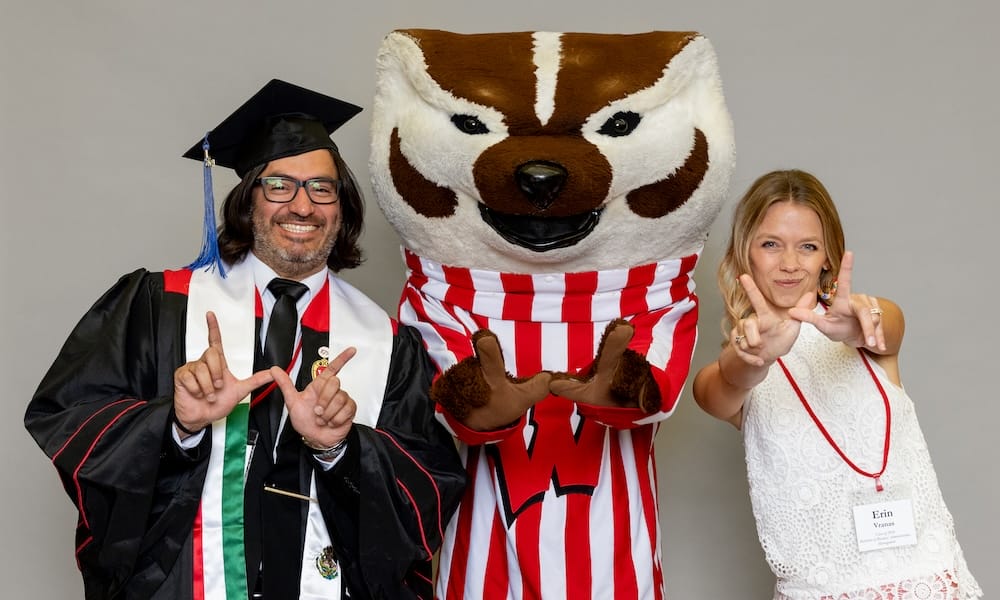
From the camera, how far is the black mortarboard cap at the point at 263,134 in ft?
8.43

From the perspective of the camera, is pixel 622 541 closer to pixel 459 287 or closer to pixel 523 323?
pixel 523 323

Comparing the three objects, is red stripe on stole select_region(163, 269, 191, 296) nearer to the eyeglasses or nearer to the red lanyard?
the eyeglasses

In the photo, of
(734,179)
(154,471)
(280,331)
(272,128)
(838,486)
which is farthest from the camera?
(734,179)

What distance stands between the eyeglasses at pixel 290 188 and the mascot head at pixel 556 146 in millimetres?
139

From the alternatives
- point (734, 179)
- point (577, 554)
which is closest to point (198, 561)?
point (577, 554)

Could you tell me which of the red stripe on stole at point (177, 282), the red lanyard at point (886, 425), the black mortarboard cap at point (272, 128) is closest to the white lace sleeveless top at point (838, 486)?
the red lanyard at point (886, 425)

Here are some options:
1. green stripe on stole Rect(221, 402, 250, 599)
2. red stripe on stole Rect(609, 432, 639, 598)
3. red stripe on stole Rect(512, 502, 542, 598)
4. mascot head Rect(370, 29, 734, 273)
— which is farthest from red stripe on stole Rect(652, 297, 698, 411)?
green stripe on stole Rect(221, 402, 250, 599)

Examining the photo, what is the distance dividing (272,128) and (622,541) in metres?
1.23

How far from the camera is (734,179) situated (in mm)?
3633

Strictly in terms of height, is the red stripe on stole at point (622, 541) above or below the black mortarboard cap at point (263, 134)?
below

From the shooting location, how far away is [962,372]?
3.54 meters

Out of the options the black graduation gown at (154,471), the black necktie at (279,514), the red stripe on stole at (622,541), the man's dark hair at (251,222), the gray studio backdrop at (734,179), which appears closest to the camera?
the black graduation gown at (154,471)

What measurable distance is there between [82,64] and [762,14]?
7.06 feet

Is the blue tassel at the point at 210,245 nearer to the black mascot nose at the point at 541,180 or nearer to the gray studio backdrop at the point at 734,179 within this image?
the black mascot nose at the point at 541,180
